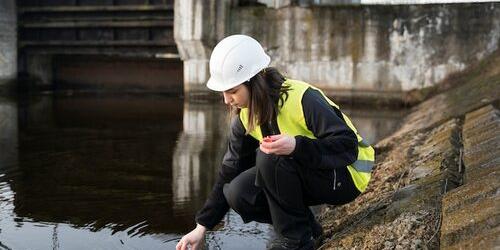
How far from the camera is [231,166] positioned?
2.52 meters

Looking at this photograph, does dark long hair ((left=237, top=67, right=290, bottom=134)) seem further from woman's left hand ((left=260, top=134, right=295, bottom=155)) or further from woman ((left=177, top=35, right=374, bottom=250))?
Answer: woman's left hand ((left=260, top=134, right=295, bottom=155))

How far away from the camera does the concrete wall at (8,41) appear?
15000 millimetres

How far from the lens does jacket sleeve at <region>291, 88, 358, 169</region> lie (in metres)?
2.09

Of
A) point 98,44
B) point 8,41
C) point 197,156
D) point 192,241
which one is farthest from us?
point 8,41

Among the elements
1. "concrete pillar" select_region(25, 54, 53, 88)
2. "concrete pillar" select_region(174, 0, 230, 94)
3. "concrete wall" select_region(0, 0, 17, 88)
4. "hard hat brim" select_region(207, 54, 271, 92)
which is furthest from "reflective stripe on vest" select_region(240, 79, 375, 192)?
"concrete pillar" select_region(25, 54, 53, 88)

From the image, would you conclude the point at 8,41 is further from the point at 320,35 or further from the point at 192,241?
the point at 192,241

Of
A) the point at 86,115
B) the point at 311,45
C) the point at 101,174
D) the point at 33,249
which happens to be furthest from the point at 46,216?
the point at 311,45

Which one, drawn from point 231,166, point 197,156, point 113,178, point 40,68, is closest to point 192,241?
point 231,166

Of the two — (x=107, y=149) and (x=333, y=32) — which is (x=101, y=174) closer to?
(x=107, y=149)

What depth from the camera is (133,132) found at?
795cm

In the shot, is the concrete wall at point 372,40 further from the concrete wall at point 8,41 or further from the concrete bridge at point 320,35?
the concrete wall at point 8,41

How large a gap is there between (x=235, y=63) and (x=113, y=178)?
2.99 metres

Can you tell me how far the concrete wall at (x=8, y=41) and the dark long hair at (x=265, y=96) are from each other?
1429cm

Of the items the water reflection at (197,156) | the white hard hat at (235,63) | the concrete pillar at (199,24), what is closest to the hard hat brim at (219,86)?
the white hard hat at (235,63)
